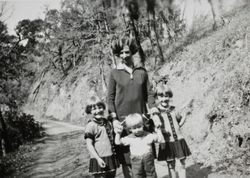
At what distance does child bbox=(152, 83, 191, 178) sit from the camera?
4.85 meters

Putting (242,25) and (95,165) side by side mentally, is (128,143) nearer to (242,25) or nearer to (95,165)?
(95,165)

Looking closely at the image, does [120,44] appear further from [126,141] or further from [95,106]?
[126,141]

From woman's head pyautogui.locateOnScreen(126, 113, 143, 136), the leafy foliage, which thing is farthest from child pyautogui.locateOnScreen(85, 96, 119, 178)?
the leafy foliage

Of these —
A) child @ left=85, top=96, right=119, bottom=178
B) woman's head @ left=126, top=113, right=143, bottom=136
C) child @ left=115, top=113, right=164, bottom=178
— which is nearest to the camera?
woman's head @ left=126, top=113, right=143, bottom=136

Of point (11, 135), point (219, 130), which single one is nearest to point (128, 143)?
point (219, 130)

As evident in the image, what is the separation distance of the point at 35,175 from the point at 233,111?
245 inches

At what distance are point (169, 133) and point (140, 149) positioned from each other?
96 cm

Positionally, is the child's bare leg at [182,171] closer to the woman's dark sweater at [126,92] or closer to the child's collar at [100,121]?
the woman's dark sweater at [126,92]

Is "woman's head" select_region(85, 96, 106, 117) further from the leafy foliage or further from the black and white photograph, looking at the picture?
the leafy foliage

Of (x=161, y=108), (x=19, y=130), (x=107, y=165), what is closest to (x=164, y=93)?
(x=161, y=108)

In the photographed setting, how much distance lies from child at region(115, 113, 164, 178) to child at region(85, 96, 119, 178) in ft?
1.00

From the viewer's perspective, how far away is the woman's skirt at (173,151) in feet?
16.0

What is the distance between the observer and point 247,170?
18.1 feet

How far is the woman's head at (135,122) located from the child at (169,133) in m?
0.83
